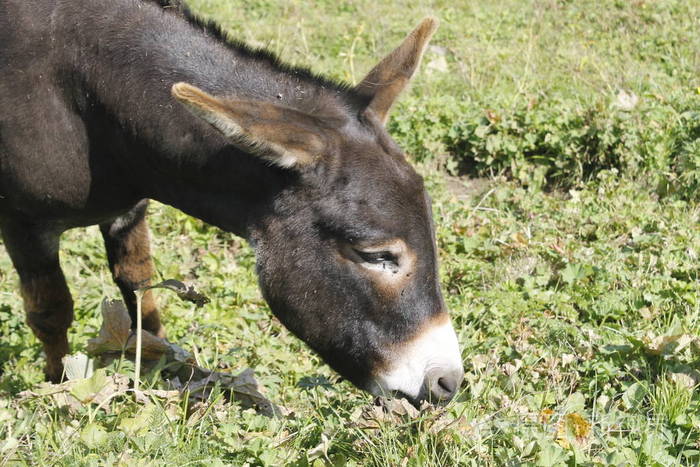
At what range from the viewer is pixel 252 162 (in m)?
3.27

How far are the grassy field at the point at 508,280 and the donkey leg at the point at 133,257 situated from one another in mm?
271

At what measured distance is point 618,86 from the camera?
7.00m

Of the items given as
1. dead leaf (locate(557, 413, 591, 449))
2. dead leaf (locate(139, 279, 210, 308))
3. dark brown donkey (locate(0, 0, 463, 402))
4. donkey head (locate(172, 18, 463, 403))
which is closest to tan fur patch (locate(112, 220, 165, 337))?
dark brown donkey (locate(0, 0, 463, 402))

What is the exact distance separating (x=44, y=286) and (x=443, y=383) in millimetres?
2333

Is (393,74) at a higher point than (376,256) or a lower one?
higher

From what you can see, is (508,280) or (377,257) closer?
(377,257)

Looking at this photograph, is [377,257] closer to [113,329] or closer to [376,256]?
[376,256]

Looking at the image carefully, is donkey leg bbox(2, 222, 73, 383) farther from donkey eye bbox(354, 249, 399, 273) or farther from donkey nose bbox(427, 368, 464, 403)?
donkey nose bbox(427, 368, 464, 403)

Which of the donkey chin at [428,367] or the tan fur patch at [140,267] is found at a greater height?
the donkey chin at [428,367]

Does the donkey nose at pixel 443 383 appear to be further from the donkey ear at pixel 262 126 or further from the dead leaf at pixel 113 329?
the dead leaf at pixel 113 329

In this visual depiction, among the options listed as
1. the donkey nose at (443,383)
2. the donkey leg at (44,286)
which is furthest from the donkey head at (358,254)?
the donkey leg at (44,286)

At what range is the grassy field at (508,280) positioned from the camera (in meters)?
3.08

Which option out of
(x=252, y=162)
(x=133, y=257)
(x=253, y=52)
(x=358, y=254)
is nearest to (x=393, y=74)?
(x=253, y=52)

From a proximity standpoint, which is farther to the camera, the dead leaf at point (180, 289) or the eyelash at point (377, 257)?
the dead leaf at point (180, 289)
